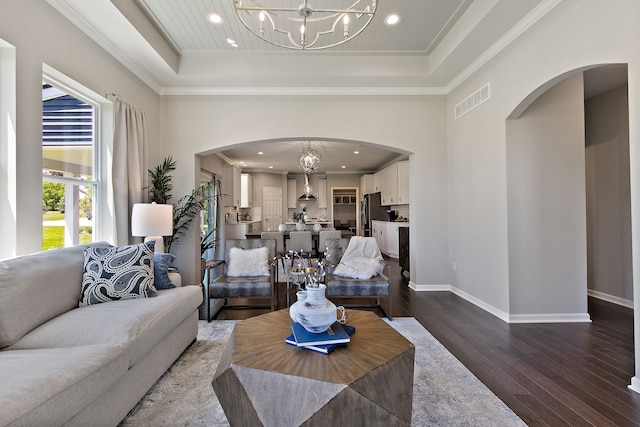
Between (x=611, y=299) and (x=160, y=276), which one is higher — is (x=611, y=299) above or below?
below

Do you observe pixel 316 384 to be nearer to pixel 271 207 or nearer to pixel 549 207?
pixel 549 207

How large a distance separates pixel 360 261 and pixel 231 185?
549 centimetres

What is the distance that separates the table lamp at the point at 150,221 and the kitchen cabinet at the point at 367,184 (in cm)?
760

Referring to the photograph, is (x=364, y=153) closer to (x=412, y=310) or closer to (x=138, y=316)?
(x=412, y=310)

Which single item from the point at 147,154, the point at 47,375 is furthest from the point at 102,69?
the point at 47,375

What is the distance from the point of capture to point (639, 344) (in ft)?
6.53

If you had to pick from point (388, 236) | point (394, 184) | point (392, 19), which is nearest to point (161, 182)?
point (392, 19)

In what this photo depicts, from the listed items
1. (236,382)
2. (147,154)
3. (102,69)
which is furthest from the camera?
(147,154)

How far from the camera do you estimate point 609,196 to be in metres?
4.02

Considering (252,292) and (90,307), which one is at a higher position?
(90,307)

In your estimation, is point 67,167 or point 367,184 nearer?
point 67,167

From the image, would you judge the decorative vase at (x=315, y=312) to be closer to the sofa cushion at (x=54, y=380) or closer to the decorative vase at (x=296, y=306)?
the decorative vase at (x=296, y=306)

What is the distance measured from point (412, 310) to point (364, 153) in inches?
196

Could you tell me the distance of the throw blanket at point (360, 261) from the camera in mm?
3582
